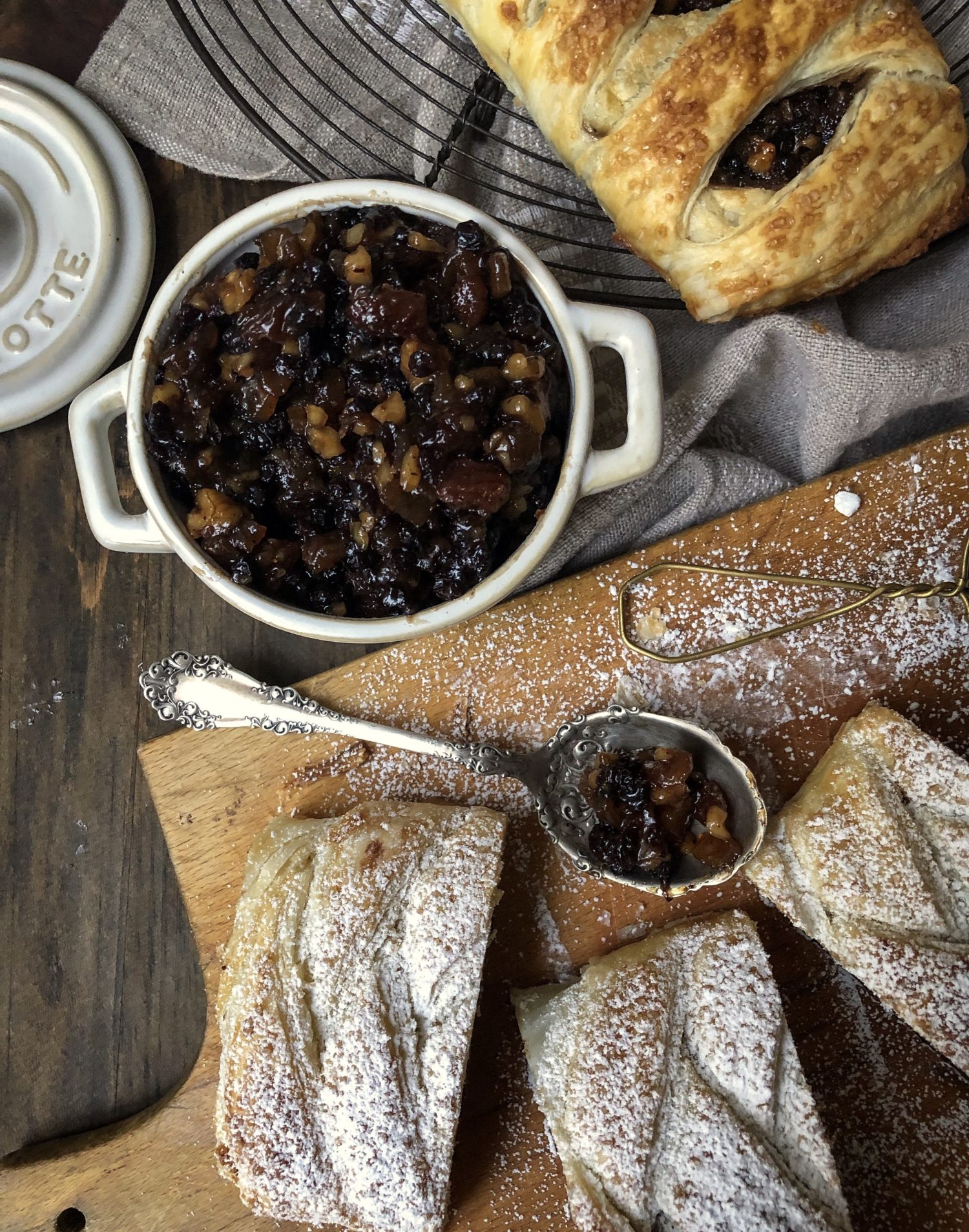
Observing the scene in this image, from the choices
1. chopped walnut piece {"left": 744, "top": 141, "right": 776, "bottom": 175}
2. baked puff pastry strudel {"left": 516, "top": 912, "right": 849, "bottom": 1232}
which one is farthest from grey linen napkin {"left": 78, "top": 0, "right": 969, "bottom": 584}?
baked puff pastry strudel {"left": 516, "top": 912, "right": 849, "bottom": 1232}

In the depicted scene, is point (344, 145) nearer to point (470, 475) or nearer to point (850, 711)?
point (470, 475)

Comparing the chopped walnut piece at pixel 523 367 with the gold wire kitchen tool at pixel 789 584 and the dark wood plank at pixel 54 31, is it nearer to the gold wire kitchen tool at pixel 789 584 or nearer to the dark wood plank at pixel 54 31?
the gold wire kitchen tool at pixel 789 584

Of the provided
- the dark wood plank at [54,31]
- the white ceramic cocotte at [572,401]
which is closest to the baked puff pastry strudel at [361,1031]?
the white ceramic cocotte at [572,401]

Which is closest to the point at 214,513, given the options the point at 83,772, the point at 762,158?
the point at 83,772

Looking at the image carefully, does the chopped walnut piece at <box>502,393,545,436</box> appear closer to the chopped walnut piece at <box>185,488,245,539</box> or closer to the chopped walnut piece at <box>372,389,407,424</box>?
the chopped walnut piece at <box>372,389,407,424</box>

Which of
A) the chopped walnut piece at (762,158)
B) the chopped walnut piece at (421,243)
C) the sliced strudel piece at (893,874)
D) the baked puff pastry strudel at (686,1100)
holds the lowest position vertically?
the baked puff pastry strudel at (686,1100)

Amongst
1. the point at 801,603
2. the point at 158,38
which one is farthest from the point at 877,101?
the point at 158,38

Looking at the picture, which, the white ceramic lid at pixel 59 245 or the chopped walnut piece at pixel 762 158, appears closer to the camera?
the chopped walnut piece at pixel 762 158

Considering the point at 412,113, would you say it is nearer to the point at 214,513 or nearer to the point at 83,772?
the point at 214,513
